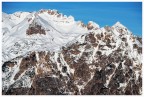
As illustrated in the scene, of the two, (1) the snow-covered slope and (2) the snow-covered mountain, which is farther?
(1) the snow-covered slope

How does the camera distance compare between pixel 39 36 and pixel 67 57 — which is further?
pixel 67 57

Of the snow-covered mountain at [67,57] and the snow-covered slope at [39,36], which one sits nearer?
the snow-covered mountain at [67,57]

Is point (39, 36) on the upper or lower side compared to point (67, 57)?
upper

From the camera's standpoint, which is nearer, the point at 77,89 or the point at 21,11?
the point at 21,11

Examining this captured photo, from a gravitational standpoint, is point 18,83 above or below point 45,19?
below

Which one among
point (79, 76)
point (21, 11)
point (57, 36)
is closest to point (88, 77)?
point (79, 76)

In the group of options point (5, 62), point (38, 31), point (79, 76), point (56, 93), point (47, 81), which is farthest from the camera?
point (38, 31)

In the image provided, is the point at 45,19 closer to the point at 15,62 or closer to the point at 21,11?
the point at 15,62

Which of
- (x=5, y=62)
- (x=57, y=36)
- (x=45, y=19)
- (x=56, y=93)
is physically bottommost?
(x=56, y=93)
